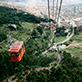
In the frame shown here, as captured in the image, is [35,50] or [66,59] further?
[35,50]

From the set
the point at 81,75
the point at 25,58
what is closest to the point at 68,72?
the point at 81,75

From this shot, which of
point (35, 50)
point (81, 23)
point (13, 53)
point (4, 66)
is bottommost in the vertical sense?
point (81, 23)

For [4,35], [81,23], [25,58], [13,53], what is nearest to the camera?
[13,53]

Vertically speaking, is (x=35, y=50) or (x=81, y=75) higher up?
(x=81, y=75)

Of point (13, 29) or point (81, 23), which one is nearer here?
point (13, 29)

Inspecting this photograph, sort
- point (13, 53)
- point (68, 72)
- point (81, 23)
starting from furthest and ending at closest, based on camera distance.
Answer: point (81, 23) < point (68, 72) < point (13, 53)

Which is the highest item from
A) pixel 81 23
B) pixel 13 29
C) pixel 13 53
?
pixel 13 53

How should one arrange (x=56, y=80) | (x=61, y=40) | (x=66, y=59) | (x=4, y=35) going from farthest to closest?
(x=61, y=40)
(x=4, y=35)
(x=66, y=59)
(x=56, y=80)

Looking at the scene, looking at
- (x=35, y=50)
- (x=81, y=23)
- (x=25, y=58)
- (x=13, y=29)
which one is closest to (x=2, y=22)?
(x=13, y=29)

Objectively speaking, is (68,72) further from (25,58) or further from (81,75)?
(25,58)

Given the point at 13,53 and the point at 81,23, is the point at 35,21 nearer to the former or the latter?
the point at 81,23
